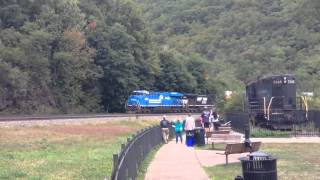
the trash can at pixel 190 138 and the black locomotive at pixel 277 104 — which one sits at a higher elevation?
the black locomotive at pixel 277 104

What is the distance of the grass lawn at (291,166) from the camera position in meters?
15.9

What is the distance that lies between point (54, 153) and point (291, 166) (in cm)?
977

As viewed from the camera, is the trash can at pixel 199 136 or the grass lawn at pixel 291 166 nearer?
the grass lawn at pixel 291 166

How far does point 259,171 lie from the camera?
455 inches

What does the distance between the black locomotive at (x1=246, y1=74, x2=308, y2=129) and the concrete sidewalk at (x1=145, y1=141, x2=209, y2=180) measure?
608 inches

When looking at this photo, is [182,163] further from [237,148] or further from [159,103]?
[159,103]

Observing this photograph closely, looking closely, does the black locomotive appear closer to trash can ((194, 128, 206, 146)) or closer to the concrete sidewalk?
trash can ((194, 128, 206, 146))

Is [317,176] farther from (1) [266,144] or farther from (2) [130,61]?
(2) [130,61]

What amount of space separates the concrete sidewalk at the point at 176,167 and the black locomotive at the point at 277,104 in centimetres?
1543

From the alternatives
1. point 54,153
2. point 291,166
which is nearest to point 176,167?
point 291,166

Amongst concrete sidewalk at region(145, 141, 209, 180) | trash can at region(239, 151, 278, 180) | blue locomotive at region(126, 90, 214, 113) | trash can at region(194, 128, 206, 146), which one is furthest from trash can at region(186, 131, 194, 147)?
blue locomotive at region(126, 90, 214, 113)

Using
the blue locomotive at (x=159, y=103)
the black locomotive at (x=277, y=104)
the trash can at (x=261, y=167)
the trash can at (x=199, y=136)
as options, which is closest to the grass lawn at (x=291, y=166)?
the trash can at (x=261, y=167)

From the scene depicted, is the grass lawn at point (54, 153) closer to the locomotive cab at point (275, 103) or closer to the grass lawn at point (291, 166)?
the grass lawn at point (291, 166)

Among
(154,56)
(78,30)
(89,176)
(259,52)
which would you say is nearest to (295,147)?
(89,176)
